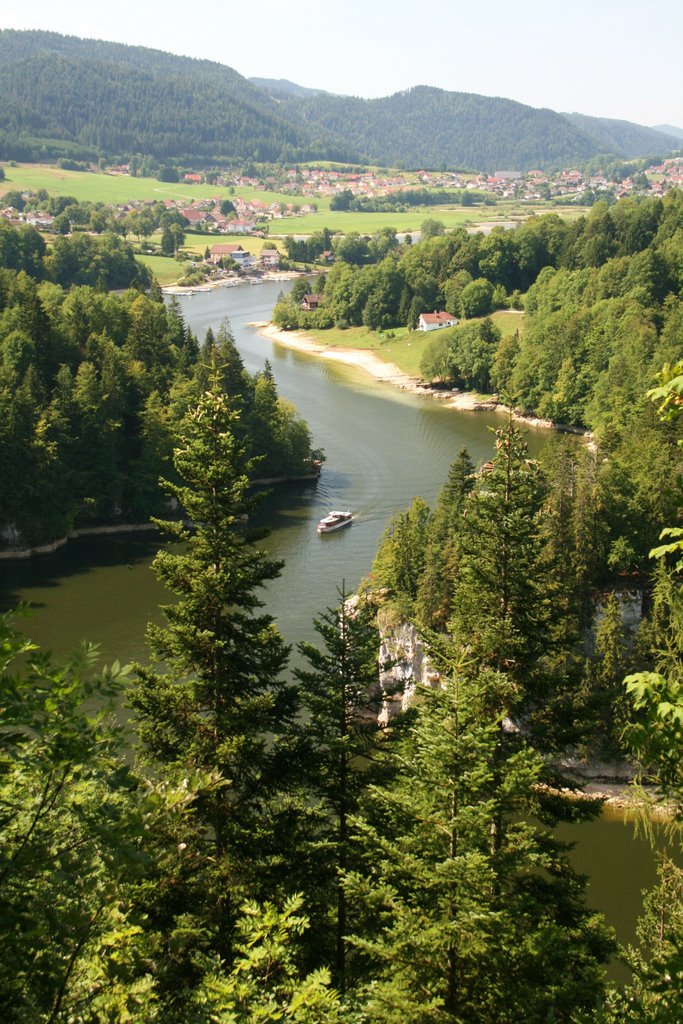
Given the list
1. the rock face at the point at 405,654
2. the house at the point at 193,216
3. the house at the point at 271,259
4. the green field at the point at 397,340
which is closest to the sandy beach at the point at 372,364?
the green field at the point at 397,340

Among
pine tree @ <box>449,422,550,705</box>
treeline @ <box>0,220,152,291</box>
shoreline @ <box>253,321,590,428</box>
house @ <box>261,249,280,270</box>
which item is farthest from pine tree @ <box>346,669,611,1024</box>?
house @ <box>261,249,280,270</box>

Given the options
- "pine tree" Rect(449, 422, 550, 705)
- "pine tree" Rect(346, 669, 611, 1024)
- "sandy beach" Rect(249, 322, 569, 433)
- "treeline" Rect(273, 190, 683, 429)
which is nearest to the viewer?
"pine tree" Rect(346, 669, 611, 1024)

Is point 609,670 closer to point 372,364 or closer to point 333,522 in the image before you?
point 333,522

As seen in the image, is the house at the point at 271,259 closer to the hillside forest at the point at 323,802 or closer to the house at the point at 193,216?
the house at the point at 193,216

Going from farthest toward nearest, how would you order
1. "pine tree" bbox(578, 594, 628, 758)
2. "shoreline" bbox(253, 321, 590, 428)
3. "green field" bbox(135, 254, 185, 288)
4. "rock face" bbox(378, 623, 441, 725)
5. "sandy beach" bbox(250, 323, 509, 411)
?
"green field" bbox(135, 254, 185, 288) < "sandy beach" bbox(250, 323, 509, 411) < "shoreline" bbox(253, 321, 590, 428) < "rock face" bbox(378, 623, 441, 725) < "pine tree" bbox(578, 594, 628, 758)

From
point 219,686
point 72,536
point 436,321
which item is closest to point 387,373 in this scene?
point 436,321

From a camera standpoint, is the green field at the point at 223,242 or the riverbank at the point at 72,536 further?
the green field at the point at 223,242

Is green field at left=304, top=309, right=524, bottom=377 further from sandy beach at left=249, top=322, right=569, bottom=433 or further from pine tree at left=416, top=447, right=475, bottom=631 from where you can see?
pine tree at left=416, top=447, right=475, bottom=631
